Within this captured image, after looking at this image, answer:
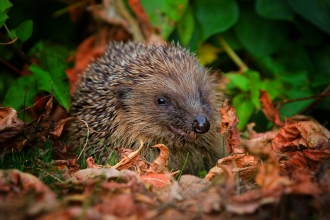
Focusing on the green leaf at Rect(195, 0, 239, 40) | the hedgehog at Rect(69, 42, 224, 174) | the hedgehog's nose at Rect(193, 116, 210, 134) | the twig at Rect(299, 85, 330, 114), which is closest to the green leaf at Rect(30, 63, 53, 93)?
the hedgehog at Rect(69, 42, 224, 174)

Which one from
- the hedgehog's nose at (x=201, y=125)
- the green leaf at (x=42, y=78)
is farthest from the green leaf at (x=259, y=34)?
the green leaf at (x=42, y=78)

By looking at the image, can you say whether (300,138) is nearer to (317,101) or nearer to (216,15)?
(317,101)

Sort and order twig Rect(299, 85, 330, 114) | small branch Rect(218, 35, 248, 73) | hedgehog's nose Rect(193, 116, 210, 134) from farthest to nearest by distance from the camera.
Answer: small branch Rect(218, 35, 248, 73) → twig Rect(299, 85, 330, 114) → hedgehog's nose Rect(193, 116, 210, 134)

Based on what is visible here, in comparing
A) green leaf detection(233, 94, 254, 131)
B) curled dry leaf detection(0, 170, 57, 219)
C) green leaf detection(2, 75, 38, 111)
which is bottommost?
curled dry leaf detection(0, 170, 57, 219)

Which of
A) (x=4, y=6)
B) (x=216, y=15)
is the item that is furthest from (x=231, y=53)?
(x=4, y=6)

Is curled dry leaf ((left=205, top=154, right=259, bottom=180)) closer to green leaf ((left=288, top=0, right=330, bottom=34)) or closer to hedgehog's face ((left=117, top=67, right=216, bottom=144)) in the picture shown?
hedgehog's face ((left=117, top=67, right=216, bottom=144))

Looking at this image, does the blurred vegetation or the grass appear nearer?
the grass

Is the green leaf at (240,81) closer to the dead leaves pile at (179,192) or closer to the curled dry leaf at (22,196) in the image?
the dead leaves pile at (179,192)
